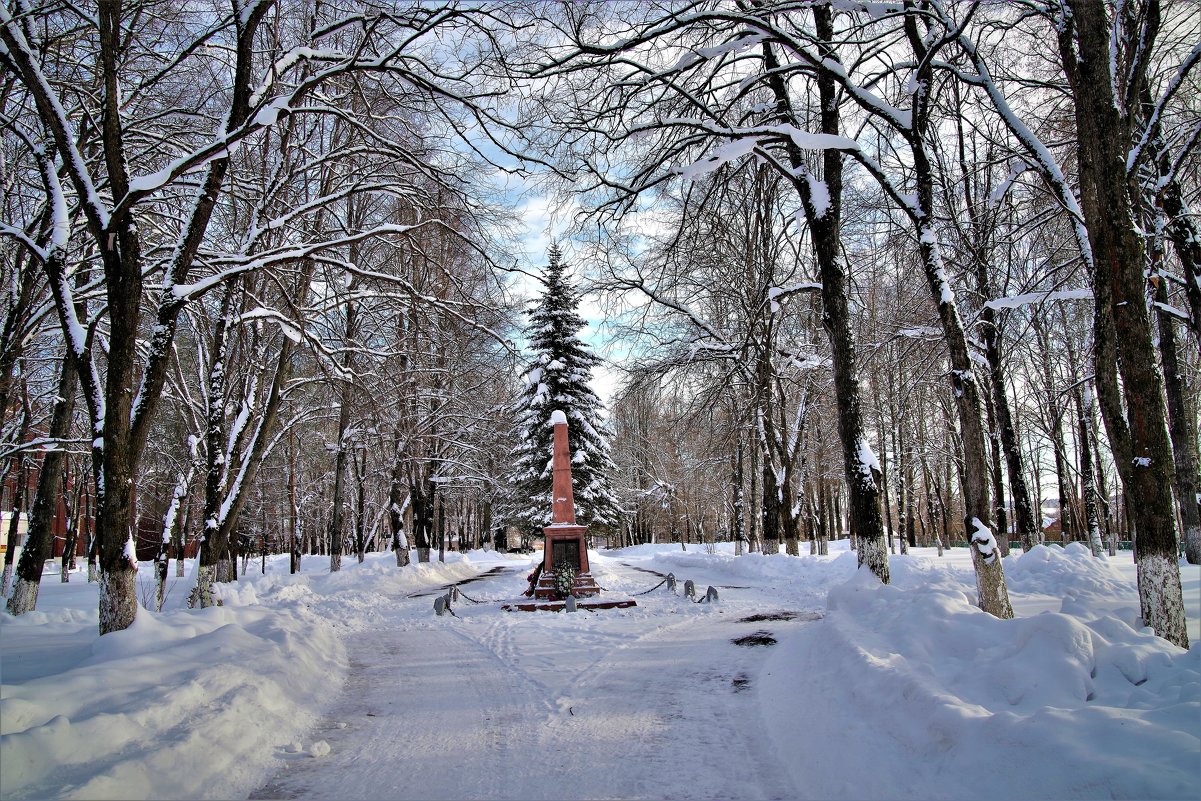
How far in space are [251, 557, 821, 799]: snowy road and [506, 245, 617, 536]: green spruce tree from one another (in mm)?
18127

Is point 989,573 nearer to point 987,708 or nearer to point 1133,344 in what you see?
point 1133,344

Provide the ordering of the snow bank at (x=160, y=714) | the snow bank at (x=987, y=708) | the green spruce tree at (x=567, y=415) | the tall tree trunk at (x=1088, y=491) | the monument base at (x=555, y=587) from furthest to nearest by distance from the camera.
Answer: the green spruce tree at (x=567, y=415) → the tall tree trunk at (x=1088, y=491) → the monument base at (x=555, y=587) → the snow bank at (x=160, y=714) → the snow bank at (x=987, y=708)

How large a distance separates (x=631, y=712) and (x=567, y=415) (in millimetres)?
23365

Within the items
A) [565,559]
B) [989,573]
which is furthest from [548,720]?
[565,559]

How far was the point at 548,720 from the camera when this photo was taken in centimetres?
567

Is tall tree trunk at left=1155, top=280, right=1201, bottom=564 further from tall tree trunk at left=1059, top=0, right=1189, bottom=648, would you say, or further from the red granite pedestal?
the red granite pedestal

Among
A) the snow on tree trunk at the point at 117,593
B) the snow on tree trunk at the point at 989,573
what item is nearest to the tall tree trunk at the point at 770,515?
the snow on tree trunk at the point at 989,573

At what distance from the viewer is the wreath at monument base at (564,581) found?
14.7m

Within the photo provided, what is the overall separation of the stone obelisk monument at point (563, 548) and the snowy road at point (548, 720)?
13.8 feet

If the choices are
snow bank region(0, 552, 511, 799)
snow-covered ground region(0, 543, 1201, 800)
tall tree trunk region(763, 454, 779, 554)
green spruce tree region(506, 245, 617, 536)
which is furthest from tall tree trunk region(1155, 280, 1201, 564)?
green spruce tree region(506, 245, 617, 536)

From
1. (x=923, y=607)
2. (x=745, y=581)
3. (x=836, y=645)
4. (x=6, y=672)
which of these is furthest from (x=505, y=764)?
(x=745, y=581)

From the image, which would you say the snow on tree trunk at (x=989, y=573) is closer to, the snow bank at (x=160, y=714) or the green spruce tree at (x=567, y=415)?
the snow bank at (x=160, y=714)

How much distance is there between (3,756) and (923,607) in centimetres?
688

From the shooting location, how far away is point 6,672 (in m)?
5.69
